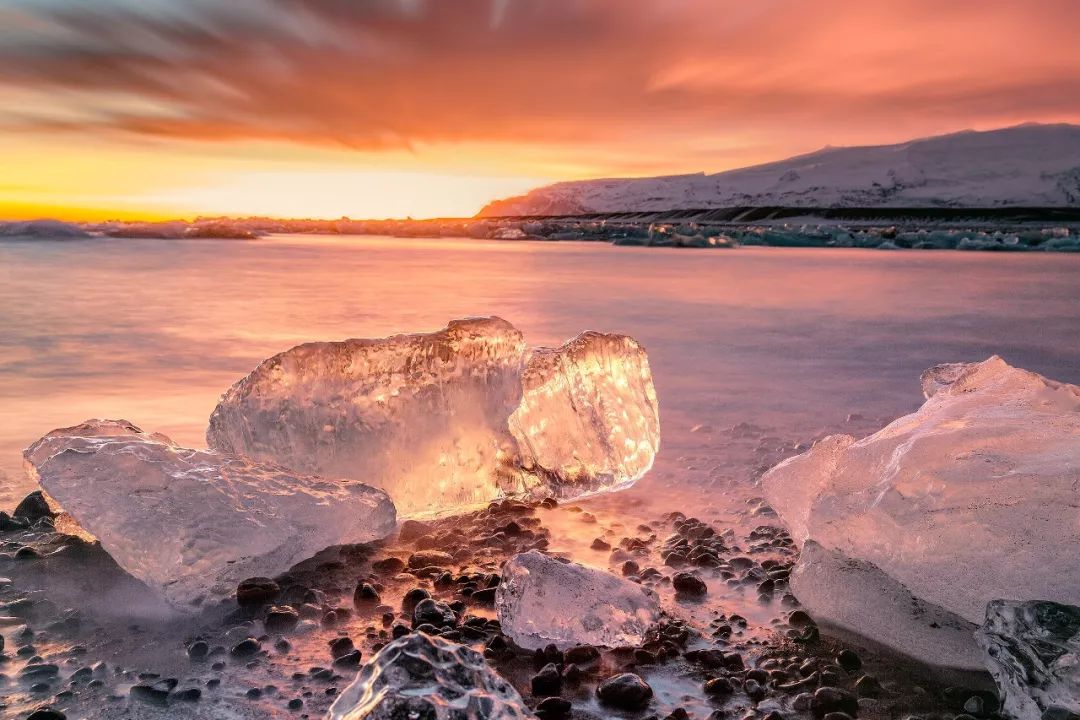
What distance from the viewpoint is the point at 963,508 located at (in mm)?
1654

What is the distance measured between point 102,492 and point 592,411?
164 centimetres

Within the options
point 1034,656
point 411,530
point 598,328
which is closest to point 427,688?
point 1034,656

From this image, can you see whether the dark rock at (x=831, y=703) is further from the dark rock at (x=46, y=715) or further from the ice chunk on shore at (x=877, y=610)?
the dark rock at (x=46, y=715)

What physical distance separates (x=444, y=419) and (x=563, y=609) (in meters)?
1.20

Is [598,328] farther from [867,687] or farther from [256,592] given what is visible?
[867,687]

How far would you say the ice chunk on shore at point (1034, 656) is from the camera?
1327 millimetres

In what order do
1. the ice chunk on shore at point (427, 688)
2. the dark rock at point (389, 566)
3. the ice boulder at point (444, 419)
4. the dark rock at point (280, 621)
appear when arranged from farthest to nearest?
the ice boulder at point (444, 419) < the dark rock at point (389, 566) < the dark rock at point (280, 621) < the ice chunk on shore at point (427, 688)

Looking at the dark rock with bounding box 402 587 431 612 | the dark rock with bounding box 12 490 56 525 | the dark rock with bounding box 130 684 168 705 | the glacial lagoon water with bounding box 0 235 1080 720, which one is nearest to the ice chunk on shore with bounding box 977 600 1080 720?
the glacial lagoon water with bounding box 0 235 1080 720

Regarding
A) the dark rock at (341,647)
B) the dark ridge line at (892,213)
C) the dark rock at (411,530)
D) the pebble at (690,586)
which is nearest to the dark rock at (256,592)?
the dark rock at (341,647)

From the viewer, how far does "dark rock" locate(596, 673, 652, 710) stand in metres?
1.50

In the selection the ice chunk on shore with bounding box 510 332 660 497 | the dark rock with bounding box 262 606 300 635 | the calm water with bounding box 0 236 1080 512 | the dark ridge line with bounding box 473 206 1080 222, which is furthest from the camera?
the dark ridge line with bounding box 473 206 1080 222

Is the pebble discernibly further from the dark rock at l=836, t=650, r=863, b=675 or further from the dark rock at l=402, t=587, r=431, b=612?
the dark rock at l=402, t=587, r=431, b=612

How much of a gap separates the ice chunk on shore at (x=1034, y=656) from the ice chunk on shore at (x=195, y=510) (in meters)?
1.51

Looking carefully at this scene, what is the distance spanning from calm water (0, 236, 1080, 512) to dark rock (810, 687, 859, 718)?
117 cm
